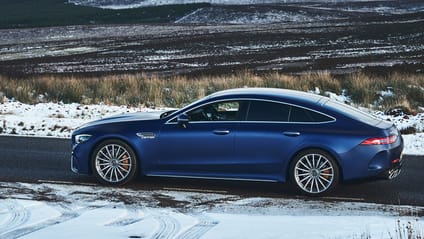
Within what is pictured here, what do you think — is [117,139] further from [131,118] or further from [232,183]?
[232,183]

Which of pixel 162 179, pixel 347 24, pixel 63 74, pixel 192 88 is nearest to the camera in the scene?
pixel 162 179

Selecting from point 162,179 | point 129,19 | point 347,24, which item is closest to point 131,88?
point 162,179

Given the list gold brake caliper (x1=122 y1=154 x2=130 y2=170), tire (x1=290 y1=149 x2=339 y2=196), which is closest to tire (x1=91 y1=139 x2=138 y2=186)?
gold brake caliper (x1=122 y1=154 x2=130 y2=170)

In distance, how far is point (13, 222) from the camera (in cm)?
841

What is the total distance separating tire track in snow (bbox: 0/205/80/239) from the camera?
7.80 meters

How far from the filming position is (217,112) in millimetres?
10469

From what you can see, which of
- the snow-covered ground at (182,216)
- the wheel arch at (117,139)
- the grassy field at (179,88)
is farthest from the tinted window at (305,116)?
the grassy field at (179,88)

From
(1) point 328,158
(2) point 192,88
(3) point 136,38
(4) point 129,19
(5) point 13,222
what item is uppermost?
(4) point 129,19

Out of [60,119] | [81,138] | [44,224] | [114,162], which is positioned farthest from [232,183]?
[60,119]

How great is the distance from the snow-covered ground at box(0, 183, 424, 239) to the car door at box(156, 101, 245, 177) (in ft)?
1.16

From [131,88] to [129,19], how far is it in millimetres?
59765

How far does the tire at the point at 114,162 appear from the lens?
10.6 m

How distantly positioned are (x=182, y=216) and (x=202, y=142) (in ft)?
5.72

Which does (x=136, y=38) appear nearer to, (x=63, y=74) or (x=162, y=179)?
(x=63, y=74)
